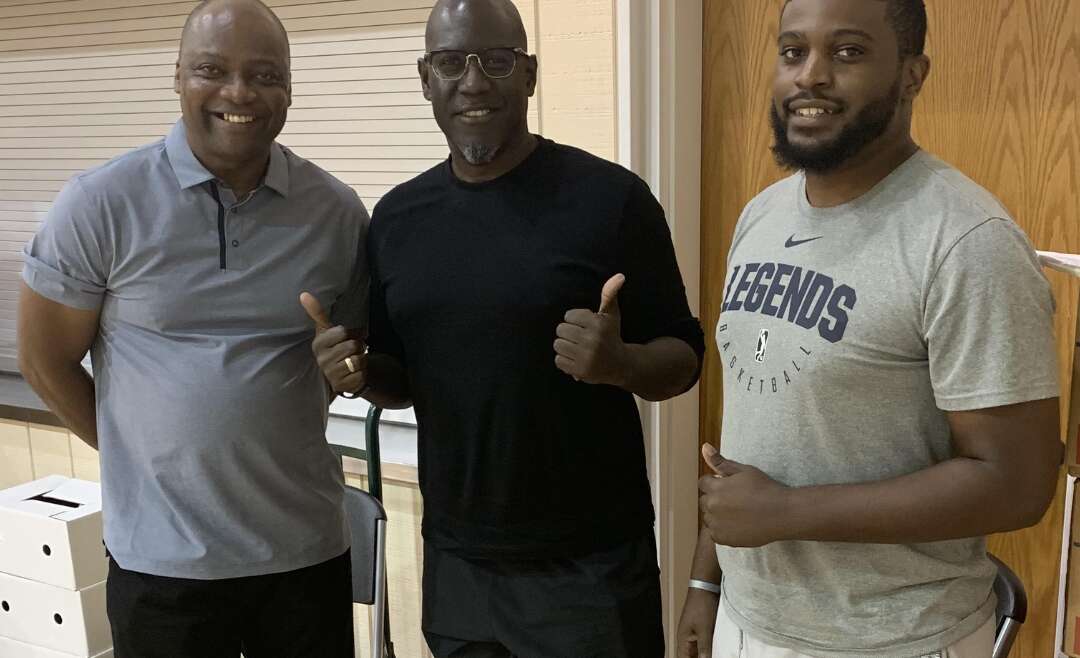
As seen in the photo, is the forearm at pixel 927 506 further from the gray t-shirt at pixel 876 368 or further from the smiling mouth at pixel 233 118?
the smiling mouth at pixel 233 118

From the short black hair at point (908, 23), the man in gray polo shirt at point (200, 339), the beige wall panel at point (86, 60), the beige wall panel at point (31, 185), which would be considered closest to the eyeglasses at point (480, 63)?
the man in gray polo shirt at point (200, 339)

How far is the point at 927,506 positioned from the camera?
99 cm

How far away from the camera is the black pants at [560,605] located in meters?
1.38

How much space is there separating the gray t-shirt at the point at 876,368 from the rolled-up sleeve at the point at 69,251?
36.9 inches

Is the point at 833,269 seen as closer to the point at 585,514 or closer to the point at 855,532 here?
the point at 855,532

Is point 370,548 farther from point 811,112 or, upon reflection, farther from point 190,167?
point 811,112

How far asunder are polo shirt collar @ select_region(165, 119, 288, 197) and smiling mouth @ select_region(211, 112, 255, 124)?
72 mm

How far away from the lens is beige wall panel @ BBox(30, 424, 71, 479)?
2.99 meters

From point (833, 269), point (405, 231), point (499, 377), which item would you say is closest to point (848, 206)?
point (833, 269)

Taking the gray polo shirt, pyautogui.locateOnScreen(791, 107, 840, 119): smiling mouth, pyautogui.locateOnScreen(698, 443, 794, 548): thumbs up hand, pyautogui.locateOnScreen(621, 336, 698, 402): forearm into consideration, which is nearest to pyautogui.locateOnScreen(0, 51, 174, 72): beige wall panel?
the gray polo shirt

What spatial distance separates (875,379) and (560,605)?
0.60m

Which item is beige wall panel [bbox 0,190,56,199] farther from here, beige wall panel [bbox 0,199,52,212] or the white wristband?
the white wristband

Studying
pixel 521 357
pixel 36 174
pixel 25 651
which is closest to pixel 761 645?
pixel 521 357

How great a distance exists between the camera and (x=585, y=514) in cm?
138
